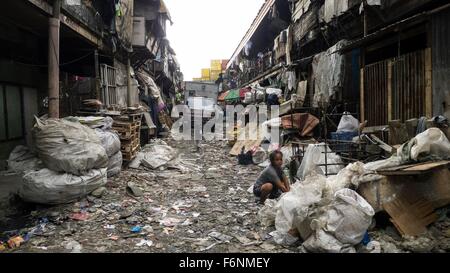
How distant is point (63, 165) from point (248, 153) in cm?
599

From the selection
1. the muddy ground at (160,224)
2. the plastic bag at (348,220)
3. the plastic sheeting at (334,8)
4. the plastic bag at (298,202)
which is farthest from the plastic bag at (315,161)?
the plastic sheeting at (334,8)

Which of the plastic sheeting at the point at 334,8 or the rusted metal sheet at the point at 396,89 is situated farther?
the plastic sheeting at the point at 334,8

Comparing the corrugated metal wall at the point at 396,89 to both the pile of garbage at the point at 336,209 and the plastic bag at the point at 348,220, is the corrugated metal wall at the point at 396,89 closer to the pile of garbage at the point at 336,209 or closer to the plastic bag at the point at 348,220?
the pile of garbage at the point at 336,209

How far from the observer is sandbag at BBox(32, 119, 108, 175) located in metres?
5.77

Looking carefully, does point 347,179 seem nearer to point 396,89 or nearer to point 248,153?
point 396,89

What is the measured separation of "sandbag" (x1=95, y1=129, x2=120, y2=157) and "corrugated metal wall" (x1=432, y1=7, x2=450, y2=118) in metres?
6.27

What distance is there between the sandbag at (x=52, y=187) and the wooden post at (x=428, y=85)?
→ 6.08m

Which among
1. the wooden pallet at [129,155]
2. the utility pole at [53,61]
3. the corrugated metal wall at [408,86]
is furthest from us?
the wooden pallet at [129,155]

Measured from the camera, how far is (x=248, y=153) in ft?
35.1

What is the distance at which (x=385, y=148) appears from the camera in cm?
609

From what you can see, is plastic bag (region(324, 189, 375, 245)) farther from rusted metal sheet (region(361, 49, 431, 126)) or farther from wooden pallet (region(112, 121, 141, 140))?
wooden pallet (region(112, 121, 141, 140))

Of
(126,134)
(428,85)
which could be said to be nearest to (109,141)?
(126,134)

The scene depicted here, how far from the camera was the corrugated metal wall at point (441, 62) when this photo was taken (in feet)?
19.2

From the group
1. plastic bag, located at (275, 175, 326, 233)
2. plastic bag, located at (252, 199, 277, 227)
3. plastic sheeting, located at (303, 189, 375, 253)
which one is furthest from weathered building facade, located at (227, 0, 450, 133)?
plastic bag, located at (252, 199, 277, 227)
